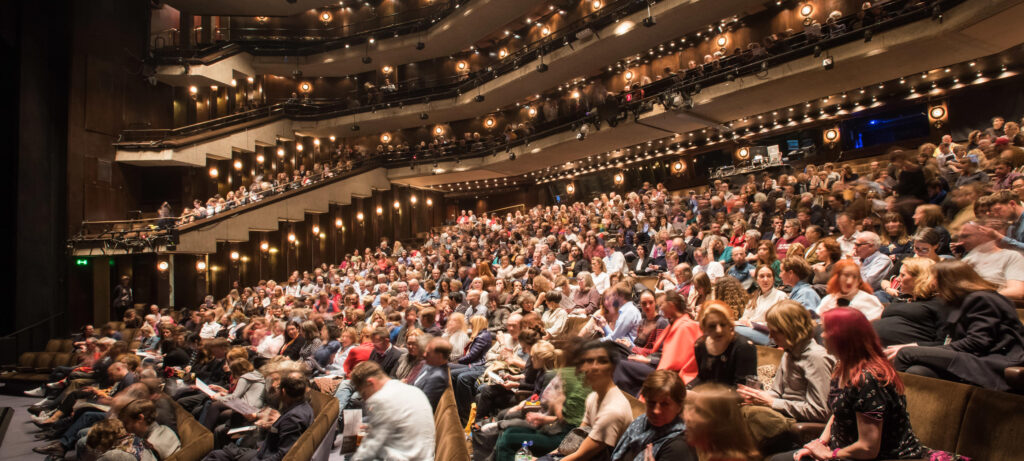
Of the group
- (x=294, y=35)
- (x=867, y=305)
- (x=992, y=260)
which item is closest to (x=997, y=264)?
(x=992, y=260)

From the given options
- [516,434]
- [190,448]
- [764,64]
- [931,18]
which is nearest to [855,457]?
[516,434]

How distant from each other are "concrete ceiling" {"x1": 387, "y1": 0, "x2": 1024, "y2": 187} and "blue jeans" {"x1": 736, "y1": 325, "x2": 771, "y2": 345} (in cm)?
894

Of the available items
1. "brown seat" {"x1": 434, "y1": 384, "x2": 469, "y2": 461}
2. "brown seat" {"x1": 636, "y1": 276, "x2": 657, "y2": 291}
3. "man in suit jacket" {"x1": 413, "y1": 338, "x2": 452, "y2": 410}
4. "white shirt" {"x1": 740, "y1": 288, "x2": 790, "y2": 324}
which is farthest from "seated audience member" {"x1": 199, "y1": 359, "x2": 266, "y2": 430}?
"brown seat" {"x1": 636, "y1": 276, "x2": 657, "y2": 291}

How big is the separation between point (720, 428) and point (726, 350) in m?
1.38

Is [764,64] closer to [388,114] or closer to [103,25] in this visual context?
[388,114]

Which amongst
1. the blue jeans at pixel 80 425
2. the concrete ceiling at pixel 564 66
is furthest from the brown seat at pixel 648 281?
the concrete ceiling at pixel 564 66

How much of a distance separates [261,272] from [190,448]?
1673 cm

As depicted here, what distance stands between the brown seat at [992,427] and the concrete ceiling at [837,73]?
10133mm

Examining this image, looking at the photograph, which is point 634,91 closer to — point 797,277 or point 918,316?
point 797,277

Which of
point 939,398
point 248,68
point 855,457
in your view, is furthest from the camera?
point 248,68

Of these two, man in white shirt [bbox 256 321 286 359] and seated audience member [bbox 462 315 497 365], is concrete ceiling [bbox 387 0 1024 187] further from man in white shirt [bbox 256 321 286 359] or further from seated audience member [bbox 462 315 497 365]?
man in white shirt [bbox 256 321 286 359]

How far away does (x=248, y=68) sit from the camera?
22.1 metres

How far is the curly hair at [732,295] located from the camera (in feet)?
15.4

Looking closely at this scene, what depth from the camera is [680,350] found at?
3.74m
